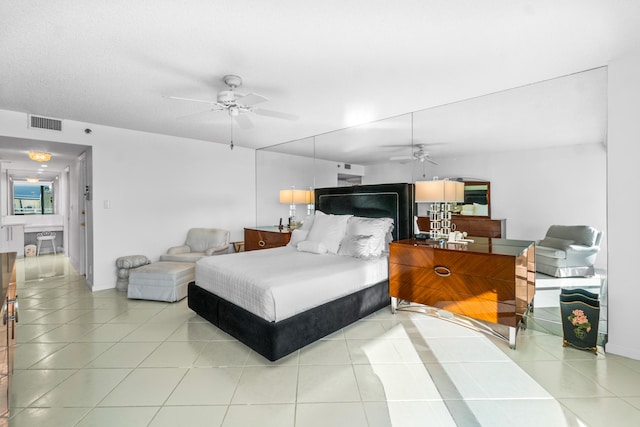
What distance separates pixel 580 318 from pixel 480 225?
1.15m

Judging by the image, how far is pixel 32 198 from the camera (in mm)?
8039

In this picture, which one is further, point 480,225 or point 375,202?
point 375,202

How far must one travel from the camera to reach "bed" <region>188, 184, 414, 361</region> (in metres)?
2.31

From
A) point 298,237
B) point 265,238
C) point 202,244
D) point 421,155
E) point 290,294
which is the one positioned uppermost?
point 421,155

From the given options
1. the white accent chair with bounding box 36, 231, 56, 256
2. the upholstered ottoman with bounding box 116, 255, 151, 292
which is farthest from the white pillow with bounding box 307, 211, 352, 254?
the white accent chair with bounding box 36, 231, 56, 256

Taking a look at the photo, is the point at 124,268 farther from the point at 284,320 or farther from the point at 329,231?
the point at 284,320

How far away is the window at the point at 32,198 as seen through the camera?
773 cm

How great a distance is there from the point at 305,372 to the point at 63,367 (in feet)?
6.21

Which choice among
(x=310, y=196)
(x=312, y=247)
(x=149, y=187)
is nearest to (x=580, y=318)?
(x=312, y=247)

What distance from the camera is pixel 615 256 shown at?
245 cm

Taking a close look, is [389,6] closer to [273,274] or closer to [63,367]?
[273,274]

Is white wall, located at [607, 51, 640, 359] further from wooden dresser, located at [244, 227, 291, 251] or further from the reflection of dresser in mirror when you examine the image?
wooden dresser, located at [244, 227, 291, 251]

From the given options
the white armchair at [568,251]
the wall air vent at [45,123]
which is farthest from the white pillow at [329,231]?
the wall air vent at [45,123]

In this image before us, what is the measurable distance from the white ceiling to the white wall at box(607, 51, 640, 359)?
4.6 inches
